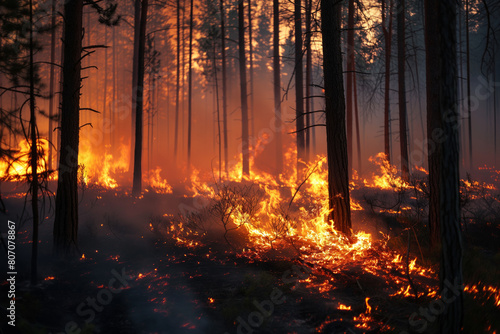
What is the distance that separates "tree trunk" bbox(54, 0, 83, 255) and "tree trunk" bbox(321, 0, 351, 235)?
534 centimetres

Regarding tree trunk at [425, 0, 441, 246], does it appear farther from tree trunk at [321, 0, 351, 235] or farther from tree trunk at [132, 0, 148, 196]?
tree trunk at [132, 0, 148, 196]

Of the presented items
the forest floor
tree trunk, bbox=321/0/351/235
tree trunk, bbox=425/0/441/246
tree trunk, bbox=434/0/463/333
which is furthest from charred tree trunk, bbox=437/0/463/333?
tree trunk, bbox=321/0/351/235

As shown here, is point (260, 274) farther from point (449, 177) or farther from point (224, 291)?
point (449, 177)

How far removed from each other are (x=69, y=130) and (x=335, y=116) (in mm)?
5729

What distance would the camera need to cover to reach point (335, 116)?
7.09 m

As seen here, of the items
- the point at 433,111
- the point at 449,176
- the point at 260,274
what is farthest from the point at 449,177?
the point at 260,274

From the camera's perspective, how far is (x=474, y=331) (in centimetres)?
376

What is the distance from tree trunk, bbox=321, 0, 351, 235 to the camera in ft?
23.1

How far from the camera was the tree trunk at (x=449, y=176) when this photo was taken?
3.46 meters

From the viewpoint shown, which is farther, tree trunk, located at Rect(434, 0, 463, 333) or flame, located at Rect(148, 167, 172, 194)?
flame, located at Rect(148, 167, 172, 194)

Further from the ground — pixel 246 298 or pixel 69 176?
pixel 69 176

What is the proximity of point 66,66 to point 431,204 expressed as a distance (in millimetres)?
8059

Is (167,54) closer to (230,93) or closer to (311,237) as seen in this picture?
(230,93)

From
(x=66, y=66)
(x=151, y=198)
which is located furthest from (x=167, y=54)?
(x=66, y=66)
